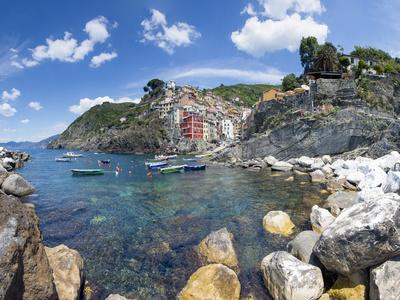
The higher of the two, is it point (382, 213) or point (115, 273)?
point (382, 213)

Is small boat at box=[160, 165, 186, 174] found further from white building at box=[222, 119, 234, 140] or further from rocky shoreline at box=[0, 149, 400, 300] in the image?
white building at box=[222, 119, 234, 140]

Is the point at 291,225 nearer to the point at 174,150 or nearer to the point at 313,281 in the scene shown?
the point at 313,281

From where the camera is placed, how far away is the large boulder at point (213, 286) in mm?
10148

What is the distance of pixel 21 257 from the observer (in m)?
7.68

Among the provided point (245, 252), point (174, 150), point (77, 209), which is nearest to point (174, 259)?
point (245, 252)

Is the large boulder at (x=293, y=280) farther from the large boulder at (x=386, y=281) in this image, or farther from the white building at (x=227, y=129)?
the white building at (x=227, y=129)

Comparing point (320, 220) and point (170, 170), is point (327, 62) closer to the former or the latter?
point (170, 170)

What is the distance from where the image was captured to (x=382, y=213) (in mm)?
9422

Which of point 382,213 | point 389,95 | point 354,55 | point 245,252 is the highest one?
point 354,55

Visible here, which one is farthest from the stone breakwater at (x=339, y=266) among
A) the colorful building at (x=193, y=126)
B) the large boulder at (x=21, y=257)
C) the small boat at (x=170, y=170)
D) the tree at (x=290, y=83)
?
the colorful building at (x=193, y=126)

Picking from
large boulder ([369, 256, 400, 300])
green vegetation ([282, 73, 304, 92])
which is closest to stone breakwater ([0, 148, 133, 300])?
large boulder ([369, 256, 400, 300])

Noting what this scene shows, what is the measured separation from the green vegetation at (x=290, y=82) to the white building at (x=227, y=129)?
210 ft

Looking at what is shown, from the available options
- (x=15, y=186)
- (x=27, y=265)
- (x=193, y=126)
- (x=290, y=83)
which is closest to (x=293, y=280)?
(x=27, y=265)

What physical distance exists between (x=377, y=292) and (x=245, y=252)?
6762mm
